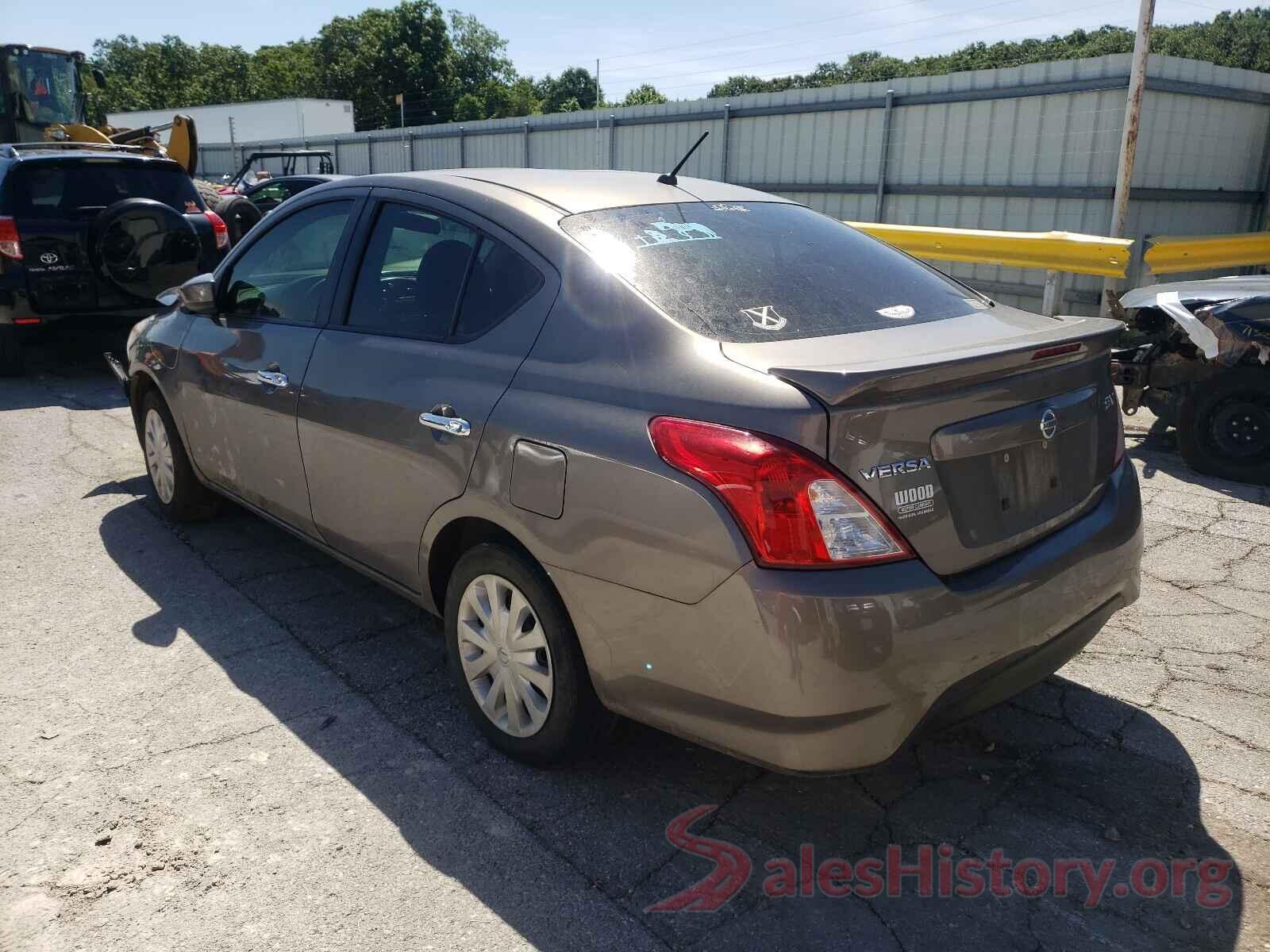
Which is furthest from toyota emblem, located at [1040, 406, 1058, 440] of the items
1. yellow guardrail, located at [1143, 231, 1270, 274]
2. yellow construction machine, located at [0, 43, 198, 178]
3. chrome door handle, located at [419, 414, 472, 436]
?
yellow construction machine, located at [0, 43, 198, 178]

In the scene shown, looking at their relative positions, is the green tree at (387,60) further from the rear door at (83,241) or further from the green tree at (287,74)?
the rear door at (83,241)

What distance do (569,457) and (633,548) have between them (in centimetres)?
32

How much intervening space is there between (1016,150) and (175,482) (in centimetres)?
988

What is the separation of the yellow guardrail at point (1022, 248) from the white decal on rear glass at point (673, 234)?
469cm

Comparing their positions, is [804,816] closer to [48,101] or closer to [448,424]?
[448,424]

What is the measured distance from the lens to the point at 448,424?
Answer: 9.70 ft

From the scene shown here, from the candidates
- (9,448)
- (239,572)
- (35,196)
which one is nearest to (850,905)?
(239,572)

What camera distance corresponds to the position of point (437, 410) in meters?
3.02

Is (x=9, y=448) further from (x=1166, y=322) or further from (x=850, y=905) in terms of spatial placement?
(x=1166, y=322)

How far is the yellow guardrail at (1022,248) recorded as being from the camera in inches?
319

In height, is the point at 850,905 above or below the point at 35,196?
below

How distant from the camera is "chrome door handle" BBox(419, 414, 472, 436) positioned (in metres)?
2.91

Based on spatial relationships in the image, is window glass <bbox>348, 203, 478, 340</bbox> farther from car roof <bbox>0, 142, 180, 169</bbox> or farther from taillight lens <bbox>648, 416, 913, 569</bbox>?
car roof <bbox>0, 142, 180, 169</bbox>

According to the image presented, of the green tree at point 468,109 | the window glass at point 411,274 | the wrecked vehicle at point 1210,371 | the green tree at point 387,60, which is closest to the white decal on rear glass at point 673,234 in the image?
the window glass at point 411,274
